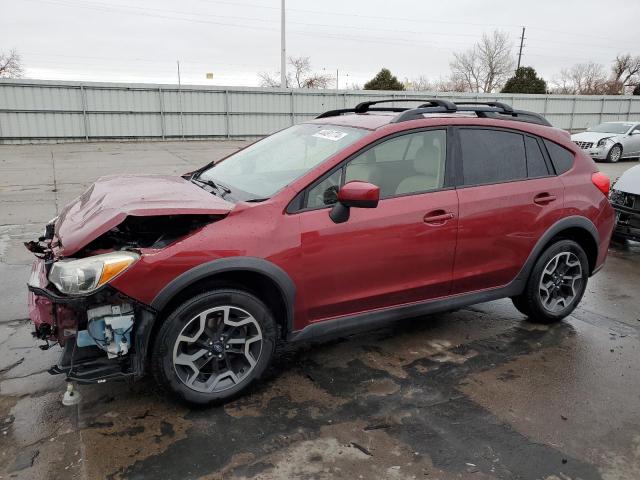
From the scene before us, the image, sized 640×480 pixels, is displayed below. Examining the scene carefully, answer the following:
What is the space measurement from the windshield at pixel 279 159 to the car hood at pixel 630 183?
15.1 feet

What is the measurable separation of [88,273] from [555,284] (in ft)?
11.7

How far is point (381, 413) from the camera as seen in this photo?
3.03m

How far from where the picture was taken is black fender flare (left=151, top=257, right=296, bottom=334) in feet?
8.97

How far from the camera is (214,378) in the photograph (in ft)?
9.95

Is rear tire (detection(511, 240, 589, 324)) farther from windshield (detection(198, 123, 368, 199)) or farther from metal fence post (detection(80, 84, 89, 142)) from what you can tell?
metal fence post (detection(80, 84, 89, 142))

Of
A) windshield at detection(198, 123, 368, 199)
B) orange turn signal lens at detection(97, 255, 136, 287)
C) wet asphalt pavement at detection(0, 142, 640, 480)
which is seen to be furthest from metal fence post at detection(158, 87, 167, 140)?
orange turn signal lens at detection(97, 255, 136, 287)

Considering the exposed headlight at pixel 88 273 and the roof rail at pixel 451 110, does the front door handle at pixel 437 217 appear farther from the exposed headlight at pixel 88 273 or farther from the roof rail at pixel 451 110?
the exposed headlight at pixel 88 273

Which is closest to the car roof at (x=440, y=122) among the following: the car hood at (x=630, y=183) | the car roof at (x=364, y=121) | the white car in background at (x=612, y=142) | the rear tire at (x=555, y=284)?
the car roof at (x=364, y=121)

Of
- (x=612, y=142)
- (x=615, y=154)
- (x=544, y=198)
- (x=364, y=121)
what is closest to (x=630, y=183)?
(x=544, y=198)

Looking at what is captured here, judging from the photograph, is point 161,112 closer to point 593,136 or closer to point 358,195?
point 593,136

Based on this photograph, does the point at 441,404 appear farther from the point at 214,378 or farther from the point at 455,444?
the point at 214,378

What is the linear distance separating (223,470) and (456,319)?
2.59m

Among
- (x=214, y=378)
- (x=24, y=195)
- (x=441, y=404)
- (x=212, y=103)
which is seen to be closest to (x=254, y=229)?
(x=214, y=378)

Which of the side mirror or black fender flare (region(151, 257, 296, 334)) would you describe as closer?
black fender flare (region(151, 257, 296, 334))
